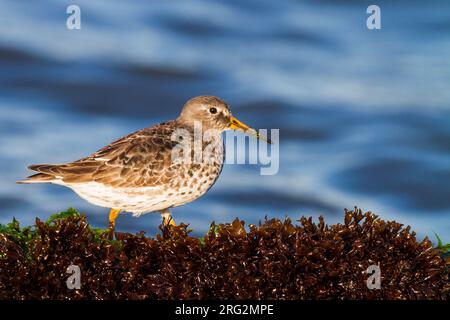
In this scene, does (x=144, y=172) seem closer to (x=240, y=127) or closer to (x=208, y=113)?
(x=208, y=113)

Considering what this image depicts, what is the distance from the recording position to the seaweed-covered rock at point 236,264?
10.9 metres

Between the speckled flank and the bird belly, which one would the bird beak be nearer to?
the speckled flank

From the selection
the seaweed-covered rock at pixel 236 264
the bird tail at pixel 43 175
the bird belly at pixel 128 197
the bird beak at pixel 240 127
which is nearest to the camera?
the seaweed-covered rock at pixel 236 264

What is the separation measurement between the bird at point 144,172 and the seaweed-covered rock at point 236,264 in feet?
7.97

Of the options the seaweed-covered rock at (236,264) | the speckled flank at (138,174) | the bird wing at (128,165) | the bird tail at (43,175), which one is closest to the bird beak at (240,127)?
the speckled flank at (138,174)

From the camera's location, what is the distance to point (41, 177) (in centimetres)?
1435

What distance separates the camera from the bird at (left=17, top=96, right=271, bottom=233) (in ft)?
45.6

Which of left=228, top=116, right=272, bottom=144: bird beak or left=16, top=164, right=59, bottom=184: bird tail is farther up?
left=228, top=116, right=272, bottom=144: bird beak

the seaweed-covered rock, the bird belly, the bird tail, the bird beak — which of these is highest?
the bird beak

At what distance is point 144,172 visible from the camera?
45.8 ft

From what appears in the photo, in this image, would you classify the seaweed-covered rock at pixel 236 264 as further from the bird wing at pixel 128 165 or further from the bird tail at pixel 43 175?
the bird tail at pixel 43 175

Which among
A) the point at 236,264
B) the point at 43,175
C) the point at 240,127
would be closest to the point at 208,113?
the point at 240,127

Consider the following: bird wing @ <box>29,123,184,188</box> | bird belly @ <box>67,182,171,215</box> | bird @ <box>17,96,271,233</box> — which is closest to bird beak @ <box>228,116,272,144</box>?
bird @ <box>17,96,271,233</box>
